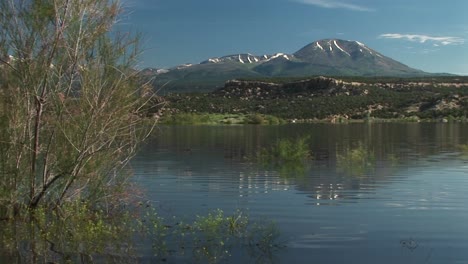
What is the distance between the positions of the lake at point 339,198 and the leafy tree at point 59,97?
14.5ft

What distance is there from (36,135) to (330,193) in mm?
12752

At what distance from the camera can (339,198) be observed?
24359 mm

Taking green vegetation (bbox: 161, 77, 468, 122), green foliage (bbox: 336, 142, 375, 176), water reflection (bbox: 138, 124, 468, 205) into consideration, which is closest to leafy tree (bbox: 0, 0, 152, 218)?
water reflection (bbox: 138, 124, 468, 205)

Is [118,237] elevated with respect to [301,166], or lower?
lower

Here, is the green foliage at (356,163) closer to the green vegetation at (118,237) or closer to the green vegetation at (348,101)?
the green vegetation at (118,237)

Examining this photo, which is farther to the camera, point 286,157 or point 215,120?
point 215,120

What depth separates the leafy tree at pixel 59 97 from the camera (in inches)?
681

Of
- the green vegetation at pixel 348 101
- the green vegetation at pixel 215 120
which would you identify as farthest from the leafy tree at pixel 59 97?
the green vegetation at pixel 348 101

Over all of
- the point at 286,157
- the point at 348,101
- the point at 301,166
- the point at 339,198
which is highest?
the point at 348,101

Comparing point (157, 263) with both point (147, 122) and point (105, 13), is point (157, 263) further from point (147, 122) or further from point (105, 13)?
point (105, 13)

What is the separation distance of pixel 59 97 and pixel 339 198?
1167 cm

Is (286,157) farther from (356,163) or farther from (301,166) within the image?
(356,163)

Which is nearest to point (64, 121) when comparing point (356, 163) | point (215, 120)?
point (356, 163)

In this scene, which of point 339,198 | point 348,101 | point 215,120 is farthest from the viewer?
point 348,101
